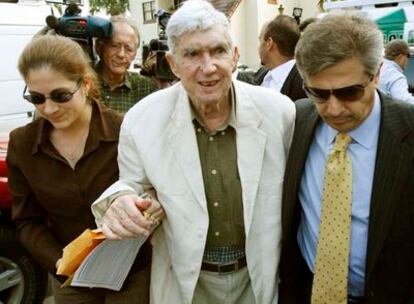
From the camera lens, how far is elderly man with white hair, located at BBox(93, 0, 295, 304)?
6.21 feet

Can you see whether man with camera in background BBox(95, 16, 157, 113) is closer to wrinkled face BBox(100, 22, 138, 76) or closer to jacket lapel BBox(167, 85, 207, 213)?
wrinkled face BBox(100, 22, 138, 76)

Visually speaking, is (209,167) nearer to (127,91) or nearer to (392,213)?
(392,213)

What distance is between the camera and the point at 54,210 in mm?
2109

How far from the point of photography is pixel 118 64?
3.31 meters

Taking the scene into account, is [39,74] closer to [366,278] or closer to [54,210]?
[54,210]

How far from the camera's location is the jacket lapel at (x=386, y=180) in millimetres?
1584

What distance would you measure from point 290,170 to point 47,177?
1.07 metres

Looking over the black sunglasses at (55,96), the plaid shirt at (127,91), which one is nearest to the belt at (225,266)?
the black sunglasses at (55,96)

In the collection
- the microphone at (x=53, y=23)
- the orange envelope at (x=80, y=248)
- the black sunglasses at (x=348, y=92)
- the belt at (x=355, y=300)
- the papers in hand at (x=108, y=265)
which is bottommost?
the belt at (x=355, y=300)

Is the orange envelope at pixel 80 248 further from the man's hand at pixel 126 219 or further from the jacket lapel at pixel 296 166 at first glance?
the jacket lapel at pixel 296 166

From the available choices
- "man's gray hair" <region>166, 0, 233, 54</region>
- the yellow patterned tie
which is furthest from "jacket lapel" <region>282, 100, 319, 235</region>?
"man's gray hair" <region>166, 0, 233, 54</region>

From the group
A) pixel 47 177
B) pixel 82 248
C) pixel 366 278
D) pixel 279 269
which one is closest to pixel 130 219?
pixel 82 248

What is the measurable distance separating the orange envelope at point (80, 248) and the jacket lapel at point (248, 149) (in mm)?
601

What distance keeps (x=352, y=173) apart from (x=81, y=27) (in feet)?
7.29
